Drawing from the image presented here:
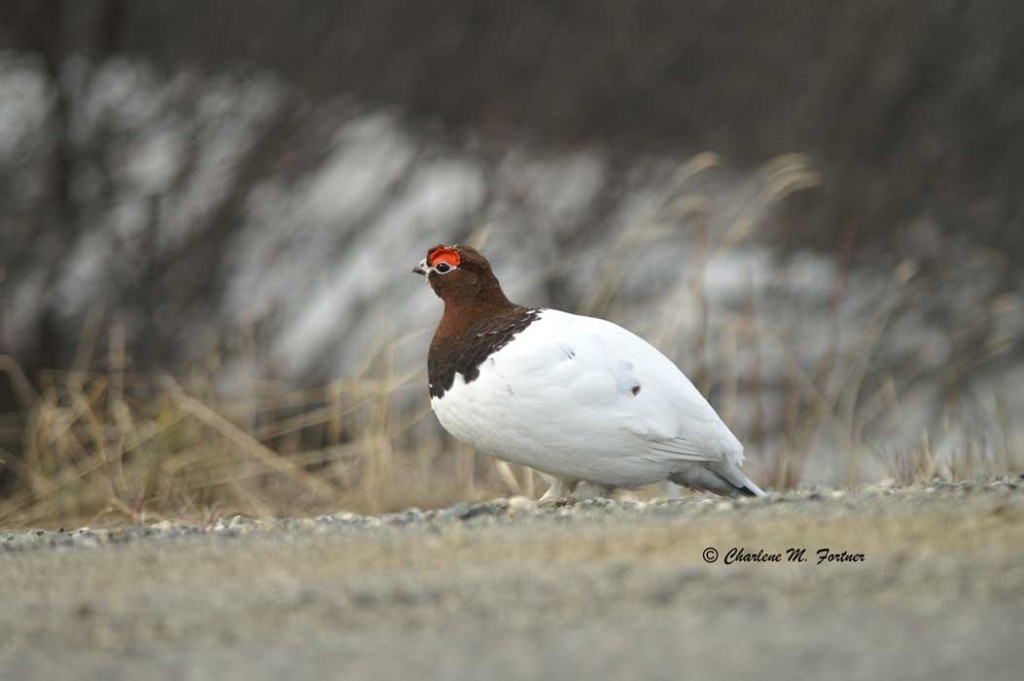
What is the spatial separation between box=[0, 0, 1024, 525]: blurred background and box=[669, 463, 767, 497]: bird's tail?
2.04 m

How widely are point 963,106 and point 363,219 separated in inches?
122

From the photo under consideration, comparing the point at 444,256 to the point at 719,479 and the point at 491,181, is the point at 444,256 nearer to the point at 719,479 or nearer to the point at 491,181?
the point at 719,479

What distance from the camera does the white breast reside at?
118 inches

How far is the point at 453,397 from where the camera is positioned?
3.10m

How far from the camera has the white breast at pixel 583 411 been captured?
299 cm

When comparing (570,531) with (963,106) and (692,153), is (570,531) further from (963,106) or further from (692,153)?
(963,106)

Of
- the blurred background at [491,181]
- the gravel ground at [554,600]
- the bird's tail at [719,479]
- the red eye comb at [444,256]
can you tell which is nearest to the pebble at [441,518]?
the gravel ground at [554,600]

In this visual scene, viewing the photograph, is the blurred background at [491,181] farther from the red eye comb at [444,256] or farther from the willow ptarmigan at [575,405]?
the willow ptarmigan at [575,405]

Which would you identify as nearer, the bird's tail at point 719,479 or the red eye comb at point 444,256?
the bird's tail at point 719,479

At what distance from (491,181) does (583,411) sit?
3.85m

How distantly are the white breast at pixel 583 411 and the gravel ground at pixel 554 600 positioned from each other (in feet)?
1.46

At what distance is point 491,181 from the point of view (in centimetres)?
674

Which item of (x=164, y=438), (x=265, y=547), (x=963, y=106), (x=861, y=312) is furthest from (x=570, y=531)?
(x=963, y=106)

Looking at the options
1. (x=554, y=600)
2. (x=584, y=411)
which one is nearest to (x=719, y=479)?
(x=584, y=411)
